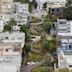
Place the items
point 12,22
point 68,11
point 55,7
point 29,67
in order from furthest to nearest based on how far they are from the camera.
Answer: point 55,7, point 68,11, point 12,22, point 29,67

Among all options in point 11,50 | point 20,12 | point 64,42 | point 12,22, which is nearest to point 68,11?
point 20,12

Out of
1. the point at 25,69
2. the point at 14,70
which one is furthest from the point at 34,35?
the point at 14,70

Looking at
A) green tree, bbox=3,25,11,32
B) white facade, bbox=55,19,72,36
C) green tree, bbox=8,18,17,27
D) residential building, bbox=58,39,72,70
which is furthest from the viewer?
green tree, bbox=8,18,17,27

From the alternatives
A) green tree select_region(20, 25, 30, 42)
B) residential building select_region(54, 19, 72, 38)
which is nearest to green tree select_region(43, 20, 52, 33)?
residential building select_region(54, 19, 72, 38)

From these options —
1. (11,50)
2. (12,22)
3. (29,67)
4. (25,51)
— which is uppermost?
(12,22)

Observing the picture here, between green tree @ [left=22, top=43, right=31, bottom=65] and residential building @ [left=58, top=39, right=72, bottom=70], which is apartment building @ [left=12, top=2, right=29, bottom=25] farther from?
residential building @ [left=58, top=39, right=72, bottom=70]

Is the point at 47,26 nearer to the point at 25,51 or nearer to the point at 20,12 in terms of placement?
the point at 25,51
